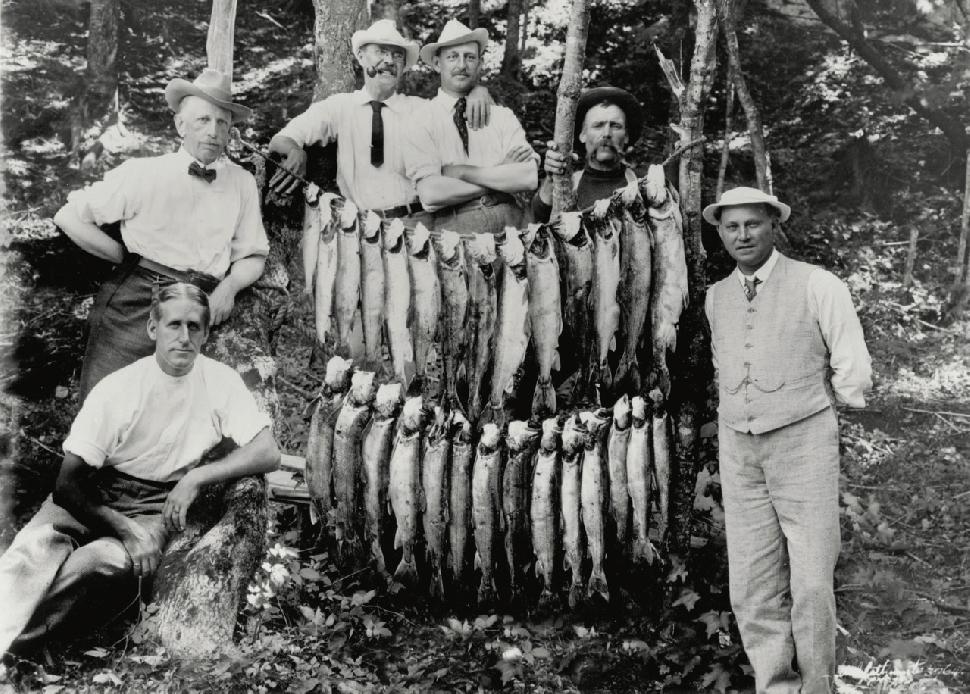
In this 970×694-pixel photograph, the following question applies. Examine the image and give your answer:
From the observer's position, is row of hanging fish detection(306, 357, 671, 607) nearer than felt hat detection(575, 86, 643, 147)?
Yes

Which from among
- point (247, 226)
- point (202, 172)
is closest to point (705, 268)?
point (247, 226)

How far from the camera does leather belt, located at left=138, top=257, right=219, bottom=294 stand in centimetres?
388

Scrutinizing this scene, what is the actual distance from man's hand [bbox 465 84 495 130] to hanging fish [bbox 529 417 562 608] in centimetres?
163

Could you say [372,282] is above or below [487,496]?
above

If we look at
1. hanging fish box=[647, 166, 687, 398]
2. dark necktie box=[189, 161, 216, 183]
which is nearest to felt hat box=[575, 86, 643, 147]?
hanging fish box=[647, 166, 687, 398]

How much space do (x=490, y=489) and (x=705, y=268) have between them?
4.76 ft

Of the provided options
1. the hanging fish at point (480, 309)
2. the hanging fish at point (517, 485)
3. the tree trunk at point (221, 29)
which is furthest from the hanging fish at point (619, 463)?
the tree trunk at point (221, 29)

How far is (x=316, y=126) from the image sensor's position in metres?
4.56

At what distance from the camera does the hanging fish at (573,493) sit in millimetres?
4047

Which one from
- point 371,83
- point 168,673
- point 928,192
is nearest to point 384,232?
point 371,83

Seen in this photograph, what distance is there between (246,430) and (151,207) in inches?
40.6

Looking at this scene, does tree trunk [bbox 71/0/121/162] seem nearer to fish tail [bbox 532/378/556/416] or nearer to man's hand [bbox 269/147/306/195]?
man's hand [bbox 269/147/306/195]

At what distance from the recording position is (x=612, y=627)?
13.7 feet

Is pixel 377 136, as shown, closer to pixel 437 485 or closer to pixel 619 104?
pixel 619 104
